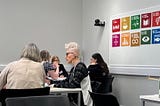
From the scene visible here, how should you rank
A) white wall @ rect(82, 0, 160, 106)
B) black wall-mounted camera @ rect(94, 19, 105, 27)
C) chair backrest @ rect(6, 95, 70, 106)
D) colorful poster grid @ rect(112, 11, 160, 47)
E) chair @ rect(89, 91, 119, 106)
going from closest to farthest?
chair backrest @ rect(6, 95, 70, 106) < chair @ rect(89, 91, 119, 106) < colorful poster grid @ rect(112, 11, 160, 47) < white wall @ rect(82, 0, 160, 106) < black wall-mounted camera @ rect(94, 19, 105, 27)

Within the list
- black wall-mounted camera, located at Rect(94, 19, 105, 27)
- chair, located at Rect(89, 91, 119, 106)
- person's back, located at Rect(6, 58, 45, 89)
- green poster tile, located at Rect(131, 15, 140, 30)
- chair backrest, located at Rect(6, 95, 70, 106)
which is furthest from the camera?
black wall-mounted camera, located at Rect(94, 19, 105, 27)

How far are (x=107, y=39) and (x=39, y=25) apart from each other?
68.6 inches

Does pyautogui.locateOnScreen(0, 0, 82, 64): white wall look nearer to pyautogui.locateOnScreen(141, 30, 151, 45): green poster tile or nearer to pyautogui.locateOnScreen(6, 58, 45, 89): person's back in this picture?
pyautogui.locateOnScreen(141, 30, 151, 45): green poster tile

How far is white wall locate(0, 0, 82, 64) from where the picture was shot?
667cm

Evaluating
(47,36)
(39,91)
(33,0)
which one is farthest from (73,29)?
(39,91)

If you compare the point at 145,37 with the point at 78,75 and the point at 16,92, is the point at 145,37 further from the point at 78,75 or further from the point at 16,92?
the point at 16,92

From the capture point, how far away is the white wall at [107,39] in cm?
527

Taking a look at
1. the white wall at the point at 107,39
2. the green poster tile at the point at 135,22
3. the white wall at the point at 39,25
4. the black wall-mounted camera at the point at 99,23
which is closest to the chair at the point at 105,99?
the white wall at the point at 107,39

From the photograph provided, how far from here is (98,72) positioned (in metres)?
5.42

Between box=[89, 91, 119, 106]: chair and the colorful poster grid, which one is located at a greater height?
the colorful poster grid

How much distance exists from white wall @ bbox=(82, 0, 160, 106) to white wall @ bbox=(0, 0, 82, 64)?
331mm

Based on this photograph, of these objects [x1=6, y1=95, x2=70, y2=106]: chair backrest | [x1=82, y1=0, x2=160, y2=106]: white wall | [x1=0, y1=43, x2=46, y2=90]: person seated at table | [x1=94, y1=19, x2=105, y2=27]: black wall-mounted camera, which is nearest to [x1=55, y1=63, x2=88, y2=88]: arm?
[x1=0, y1=43, x2=46, y2=90]: person seated at table

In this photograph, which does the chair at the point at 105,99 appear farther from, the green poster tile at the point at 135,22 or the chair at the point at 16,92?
the green poster tile at the point at 135,22

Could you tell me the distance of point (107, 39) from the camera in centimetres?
642
